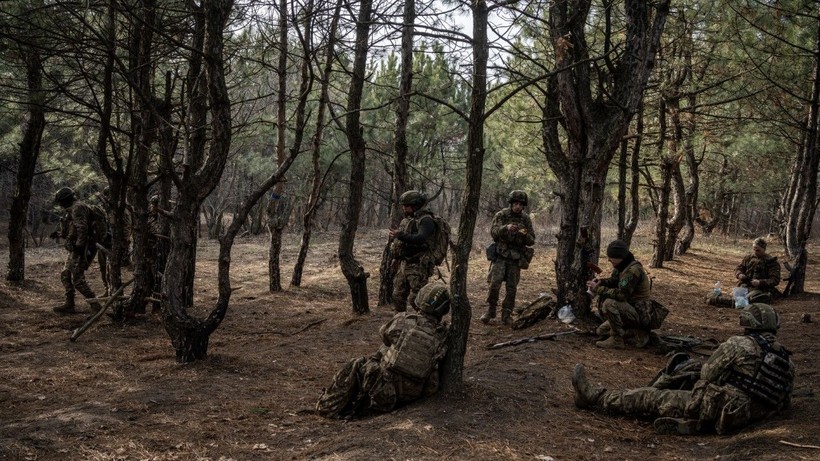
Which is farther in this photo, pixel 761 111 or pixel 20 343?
pixel 761 111

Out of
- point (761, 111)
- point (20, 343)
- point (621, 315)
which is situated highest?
point (761, 111)

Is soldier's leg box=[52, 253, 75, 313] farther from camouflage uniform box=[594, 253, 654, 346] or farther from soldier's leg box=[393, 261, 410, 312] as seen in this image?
camouflage uniform box=[594, 253, 654, 346]

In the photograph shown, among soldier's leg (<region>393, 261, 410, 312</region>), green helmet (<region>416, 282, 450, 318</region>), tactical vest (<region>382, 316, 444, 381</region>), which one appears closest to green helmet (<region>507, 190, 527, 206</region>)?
soldier's leg (<region>393, 261, 410, 312</region>)

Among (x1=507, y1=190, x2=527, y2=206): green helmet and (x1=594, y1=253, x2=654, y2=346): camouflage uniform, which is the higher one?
(x1=507, y1=190, x2=527, y2=206): green helmet

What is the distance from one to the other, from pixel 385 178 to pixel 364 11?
80.3ft

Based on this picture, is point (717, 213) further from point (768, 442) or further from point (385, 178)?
point (768, 442)

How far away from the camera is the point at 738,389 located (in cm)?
441

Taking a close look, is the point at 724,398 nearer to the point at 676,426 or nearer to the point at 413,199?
the point at 676,426

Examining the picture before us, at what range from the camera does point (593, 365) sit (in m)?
6.39

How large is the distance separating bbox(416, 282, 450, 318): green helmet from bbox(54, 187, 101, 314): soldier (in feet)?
20.7

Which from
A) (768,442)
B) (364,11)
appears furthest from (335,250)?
(768,442)

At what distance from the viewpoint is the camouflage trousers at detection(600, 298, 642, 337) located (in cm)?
700

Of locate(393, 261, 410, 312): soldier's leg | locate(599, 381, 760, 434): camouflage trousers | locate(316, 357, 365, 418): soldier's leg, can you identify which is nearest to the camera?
locate(599, 381, 760, 434): camouflage trousers

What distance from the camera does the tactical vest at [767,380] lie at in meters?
4.42
